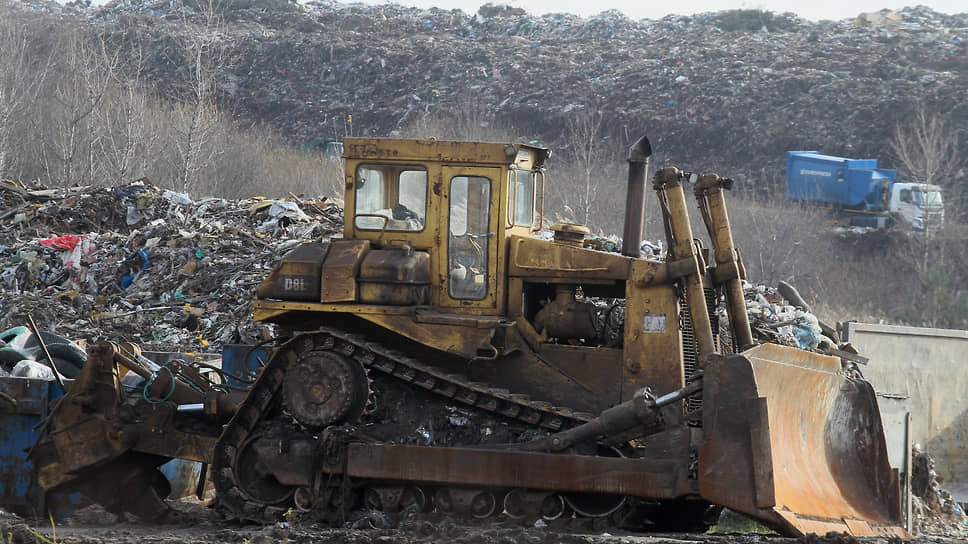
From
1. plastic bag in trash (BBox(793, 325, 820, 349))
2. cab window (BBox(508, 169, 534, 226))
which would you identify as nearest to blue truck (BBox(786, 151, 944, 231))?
plastic bag in trash (BBox(793, 325, 820, 349))

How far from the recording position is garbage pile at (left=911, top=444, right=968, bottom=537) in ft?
37.0

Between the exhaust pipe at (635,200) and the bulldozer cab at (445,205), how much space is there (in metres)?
0.88

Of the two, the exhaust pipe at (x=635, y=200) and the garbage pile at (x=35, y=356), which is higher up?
the exhaust pipe at (x=635, y=200)

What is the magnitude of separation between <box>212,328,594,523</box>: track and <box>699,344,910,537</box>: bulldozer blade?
1086 millimetres

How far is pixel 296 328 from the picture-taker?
7773mm

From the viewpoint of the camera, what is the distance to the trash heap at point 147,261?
14.4 m

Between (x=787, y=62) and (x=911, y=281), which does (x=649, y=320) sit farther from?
(x=787, y=62)

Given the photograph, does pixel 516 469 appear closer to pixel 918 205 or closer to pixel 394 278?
pixel 394 278

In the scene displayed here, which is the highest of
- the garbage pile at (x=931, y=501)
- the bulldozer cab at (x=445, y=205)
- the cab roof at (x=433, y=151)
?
the cab roof at (x=433, y=151)

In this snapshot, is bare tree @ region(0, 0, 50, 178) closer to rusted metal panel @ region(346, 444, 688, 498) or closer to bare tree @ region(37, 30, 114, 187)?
bare tree @ region(37, 30, 114, 187)

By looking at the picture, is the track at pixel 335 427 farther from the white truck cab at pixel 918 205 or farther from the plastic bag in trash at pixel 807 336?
the white truck cab at pixel 918 205

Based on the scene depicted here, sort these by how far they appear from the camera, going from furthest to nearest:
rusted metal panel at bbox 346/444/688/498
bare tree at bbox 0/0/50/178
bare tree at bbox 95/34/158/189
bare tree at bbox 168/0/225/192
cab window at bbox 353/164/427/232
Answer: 1. bare tree at bbox 0/0/50/178
2. bare tree at bbox 95/34/158/189
3. bare tree at bbox 168/0/225/192
4. cab window at bbox 353/164/427/232
5. rusted metal panel at bbox 346/444/688/498

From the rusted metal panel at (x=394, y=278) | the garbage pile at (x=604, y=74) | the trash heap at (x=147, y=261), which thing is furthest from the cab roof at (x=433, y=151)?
the garbage pile at (x=604, y=74)

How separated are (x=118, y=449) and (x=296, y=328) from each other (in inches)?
67.7
